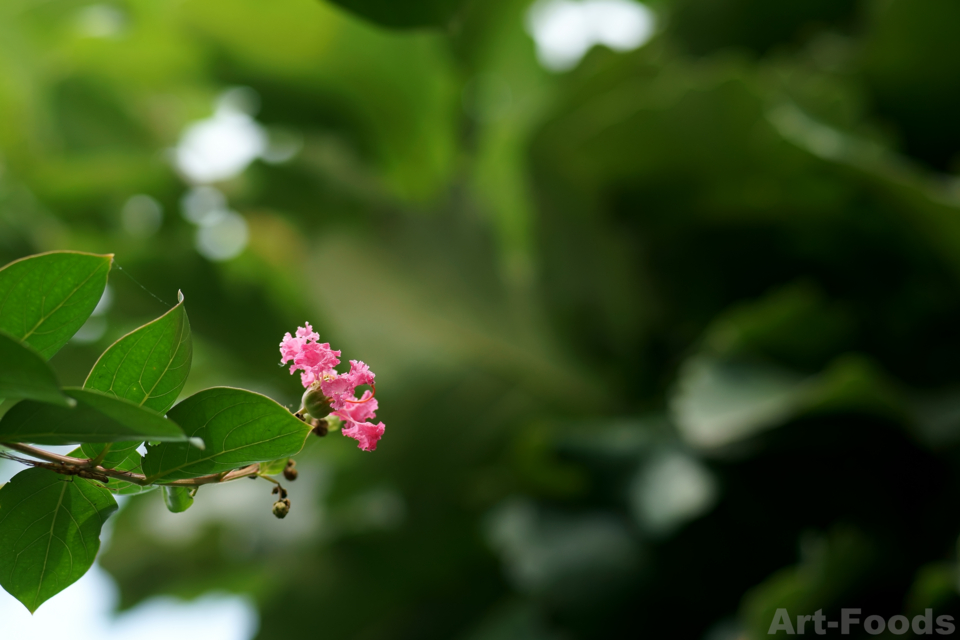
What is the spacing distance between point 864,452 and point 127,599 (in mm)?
646

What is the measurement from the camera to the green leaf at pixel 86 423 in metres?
0.09

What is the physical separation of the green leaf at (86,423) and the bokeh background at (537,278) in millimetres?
398

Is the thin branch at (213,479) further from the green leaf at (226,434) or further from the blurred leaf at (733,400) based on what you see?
the blurred leaf at (733,400)

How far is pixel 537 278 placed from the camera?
2.08 ft

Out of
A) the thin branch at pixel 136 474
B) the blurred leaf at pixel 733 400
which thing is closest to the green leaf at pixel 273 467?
the thin branch at pixel 136 474

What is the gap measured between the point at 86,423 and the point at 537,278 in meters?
0.54

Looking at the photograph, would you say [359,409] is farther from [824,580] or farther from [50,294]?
[824,580]

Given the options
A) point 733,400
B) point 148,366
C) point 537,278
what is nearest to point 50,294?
point 148,366

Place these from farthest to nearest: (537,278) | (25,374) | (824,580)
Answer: (537,278) < (824,580) < (25,374)

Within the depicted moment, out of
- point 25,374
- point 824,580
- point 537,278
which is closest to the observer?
point 25,374

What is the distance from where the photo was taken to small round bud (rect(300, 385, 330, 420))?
11 centimetres

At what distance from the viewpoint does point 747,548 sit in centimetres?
55

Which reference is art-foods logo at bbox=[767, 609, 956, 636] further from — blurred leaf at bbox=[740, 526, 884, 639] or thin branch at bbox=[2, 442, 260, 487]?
thin branch at bbox=[2, 442, 260, 487]

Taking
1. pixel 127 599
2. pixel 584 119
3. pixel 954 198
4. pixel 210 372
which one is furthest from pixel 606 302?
pixel 127 599
